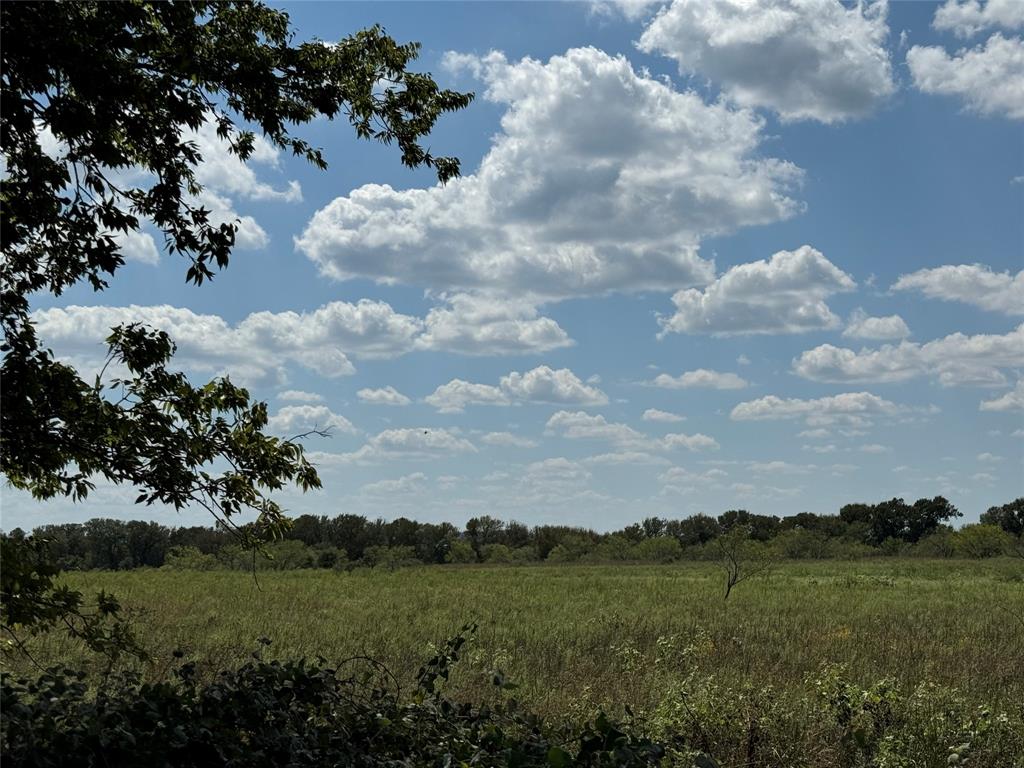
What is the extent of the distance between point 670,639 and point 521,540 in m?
85.7

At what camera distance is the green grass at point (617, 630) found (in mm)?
13242

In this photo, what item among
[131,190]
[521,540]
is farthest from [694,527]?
[131,190]

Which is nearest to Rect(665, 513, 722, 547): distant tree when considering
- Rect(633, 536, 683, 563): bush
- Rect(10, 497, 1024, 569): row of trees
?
Rect(10, 497, 1024, 569): row of trees

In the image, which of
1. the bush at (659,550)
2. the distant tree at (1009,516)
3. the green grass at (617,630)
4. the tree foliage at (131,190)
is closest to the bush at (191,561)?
the green grass at (617,630)

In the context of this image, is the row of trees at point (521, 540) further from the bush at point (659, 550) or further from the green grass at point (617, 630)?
the green grass at point (617, 630)

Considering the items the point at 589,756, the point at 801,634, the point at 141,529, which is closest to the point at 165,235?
the point at 589,756

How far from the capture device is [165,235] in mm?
6434

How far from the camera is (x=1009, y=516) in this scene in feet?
329

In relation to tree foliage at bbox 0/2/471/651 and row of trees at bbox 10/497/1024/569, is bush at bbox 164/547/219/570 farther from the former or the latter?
tree foliage at bbox 0/2/471/651

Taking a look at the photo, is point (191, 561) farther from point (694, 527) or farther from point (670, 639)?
point (694, 527)

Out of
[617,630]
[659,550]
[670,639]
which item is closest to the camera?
[670,639]

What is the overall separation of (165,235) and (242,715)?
3.45 meters

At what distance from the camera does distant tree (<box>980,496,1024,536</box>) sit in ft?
325

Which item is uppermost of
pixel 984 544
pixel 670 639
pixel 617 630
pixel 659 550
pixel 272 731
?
pixel 272 731
